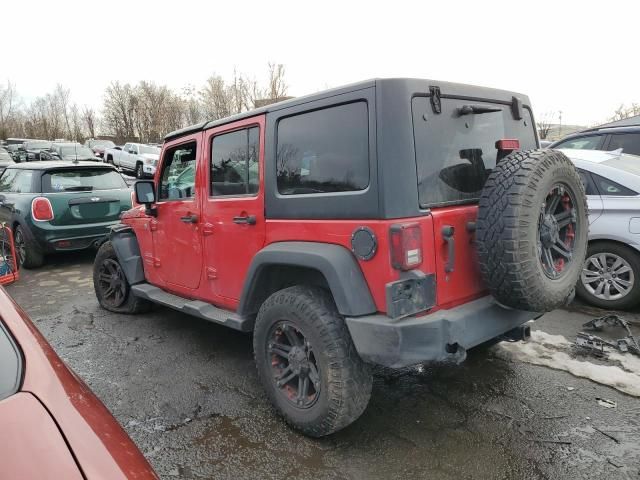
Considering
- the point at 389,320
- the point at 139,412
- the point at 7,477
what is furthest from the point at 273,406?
the point at 7,477

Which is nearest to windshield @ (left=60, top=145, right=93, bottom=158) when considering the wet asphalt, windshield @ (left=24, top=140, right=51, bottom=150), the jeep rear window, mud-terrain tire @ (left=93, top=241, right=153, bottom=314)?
windshield @ (left=24, top=140, right=51, bottom=150)

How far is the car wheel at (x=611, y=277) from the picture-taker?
4.43 meters

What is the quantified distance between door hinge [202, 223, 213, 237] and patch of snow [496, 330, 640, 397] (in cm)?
257

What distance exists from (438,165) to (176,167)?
2553 millimetres

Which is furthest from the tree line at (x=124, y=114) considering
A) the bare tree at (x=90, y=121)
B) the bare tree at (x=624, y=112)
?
the bare tree at (x=624, y=112)

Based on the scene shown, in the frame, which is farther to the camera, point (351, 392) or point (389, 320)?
point (351, 392)

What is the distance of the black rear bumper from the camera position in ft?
7.39

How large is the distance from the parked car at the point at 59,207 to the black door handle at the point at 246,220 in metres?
4.64

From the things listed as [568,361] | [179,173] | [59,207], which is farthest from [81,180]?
[568,361]

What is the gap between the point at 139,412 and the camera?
10.0 feet

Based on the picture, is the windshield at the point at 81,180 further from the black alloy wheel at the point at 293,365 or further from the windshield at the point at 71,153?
the windshield at the point at 71,153

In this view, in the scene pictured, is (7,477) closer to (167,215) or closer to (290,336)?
(290,336)

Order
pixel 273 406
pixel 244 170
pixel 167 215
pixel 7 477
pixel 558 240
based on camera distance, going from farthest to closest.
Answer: pixel 167 215, pixel 244 170, pixel 273 406, pixel 558 240, pixel 7 477

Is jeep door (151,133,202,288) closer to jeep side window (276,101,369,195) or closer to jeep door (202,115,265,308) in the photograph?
jeep door (202,115,265,308)
